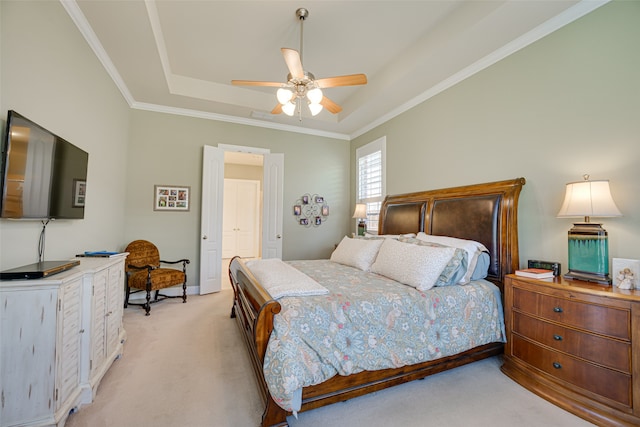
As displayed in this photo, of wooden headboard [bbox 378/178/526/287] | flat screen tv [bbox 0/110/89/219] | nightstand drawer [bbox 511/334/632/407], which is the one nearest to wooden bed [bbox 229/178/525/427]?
wooden headboard [bbox 378/178/526/287]

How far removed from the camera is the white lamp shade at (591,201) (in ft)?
6.06

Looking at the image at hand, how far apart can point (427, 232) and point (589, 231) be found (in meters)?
1.51

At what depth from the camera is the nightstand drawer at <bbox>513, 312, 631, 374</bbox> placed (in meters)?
1.62

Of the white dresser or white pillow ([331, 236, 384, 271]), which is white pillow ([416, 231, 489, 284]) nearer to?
white pillow ([331, 236, 384, 271])

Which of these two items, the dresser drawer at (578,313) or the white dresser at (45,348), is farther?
the dresser drawer at (578,313)

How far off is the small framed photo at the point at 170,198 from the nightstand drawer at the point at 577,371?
15.5 ft

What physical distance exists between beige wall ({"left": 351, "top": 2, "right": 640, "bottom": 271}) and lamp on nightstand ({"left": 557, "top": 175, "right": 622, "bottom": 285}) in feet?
0.67

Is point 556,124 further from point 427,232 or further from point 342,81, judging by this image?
point 342,81

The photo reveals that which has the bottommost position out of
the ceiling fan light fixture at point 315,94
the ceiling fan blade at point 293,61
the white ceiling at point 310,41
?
the ceiling fan light fixture at point 315,94

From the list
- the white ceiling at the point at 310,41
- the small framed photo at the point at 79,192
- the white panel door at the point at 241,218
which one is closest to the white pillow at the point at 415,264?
the white ceiling at the point at 310,41

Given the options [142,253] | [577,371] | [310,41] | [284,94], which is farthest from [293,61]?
[142,253]

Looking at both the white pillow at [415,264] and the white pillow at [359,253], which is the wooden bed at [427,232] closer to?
the white pillow at [415,264]

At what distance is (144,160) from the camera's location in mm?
4246

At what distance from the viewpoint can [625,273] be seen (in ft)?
5.89
